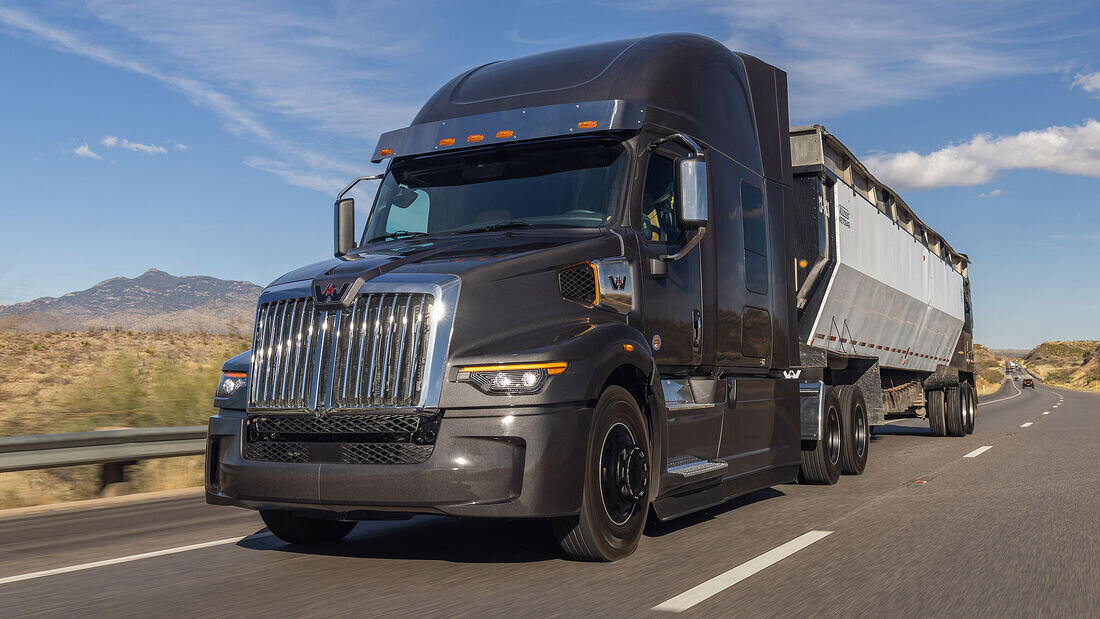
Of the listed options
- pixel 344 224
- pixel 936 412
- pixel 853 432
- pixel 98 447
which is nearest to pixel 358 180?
pixel 344 224

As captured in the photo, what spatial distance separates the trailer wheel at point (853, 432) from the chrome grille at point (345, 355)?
7527mm

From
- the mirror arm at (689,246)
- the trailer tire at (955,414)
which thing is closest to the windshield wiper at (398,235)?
the mirror arm at (689,246)

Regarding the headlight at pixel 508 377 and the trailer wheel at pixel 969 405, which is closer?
the headlight at pixel 508 377

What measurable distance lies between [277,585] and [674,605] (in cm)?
220

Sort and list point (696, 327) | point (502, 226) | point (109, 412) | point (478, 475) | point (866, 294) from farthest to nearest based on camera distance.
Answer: point (866, 294), point (109, 412), point (696, 327), point (502, 226), point (478, 475)

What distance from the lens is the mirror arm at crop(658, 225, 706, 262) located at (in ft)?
22.9

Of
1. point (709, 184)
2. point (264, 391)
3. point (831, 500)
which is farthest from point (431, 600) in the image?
point (831, 500)

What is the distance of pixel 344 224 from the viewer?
307 inches

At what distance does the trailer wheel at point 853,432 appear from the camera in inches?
472

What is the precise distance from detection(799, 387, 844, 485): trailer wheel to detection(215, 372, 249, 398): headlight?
6633mm

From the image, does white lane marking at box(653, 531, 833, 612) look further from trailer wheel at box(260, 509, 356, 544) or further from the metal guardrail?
the metal guardrail

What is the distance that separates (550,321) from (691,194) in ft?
5.13

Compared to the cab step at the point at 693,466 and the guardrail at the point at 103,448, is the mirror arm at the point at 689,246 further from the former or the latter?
the guardrail at the point at 103,448

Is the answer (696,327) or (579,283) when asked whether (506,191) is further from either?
(696,327)
